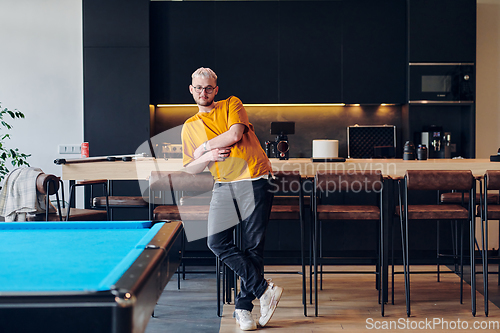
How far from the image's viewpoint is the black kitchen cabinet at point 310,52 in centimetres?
433

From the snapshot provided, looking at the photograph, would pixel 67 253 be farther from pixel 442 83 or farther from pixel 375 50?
pixel 442 83

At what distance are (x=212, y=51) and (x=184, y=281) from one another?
2422 mm

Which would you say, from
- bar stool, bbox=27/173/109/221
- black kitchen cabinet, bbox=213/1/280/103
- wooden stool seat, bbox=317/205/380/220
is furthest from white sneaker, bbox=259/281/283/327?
black kitchen cabinet, bbox=213/1/280/103

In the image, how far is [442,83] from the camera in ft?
13.8

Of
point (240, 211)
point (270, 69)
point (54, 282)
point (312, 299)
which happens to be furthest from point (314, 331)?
point (270, 69)

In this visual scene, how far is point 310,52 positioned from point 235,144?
2555mm

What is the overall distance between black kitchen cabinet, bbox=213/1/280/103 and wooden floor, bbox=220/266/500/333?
2144 mm

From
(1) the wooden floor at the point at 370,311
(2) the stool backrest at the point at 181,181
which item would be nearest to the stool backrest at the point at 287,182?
(2) the stool backrest at the point at 181,181

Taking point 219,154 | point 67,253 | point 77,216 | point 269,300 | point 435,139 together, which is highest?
point 435,139

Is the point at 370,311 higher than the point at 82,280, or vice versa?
the point at 82,280

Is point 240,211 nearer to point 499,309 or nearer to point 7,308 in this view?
point 7,308

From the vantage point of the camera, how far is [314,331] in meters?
2.29

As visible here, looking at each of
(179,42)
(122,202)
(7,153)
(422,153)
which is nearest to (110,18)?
(179,42)

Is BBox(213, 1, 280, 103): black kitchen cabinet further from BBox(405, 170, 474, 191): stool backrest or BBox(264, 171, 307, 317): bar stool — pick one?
BBox(405, 170, 474, 191): stool backrest
